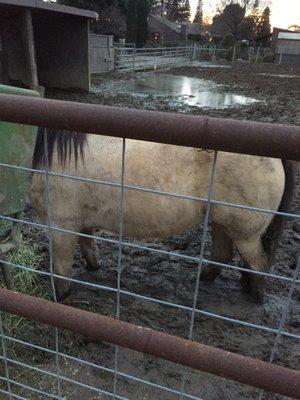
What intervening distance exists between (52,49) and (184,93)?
4.12 meters

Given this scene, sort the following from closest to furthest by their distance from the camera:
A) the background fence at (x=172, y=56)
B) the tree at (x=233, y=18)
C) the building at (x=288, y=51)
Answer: the background fence at (x=172, y=56)
the building at (x=288, y=51)
the tree at (x=233, y=18)

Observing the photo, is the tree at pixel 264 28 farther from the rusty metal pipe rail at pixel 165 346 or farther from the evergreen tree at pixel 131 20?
the rusty metal pipe rail at pixel 165 346

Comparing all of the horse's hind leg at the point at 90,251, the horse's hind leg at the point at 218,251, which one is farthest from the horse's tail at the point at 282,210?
the horse's hind leg at the point at 90,251

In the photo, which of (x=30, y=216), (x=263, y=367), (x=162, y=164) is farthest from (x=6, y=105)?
(x=30, y=216)

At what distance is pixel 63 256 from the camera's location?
2.83m

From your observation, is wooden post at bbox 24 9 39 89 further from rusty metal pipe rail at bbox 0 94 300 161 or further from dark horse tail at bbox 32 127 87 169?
rusty metal pipe rail at bbox 0 94 300 161

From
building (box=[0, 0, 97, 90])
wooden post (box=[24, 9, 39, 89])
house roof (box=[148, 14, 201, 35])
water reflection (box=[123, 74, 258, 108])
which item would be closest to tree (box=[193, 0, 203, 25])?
house roof (box=[148, 14, 201, 35])

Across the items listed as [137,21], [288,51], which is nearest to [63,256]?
[137,21]

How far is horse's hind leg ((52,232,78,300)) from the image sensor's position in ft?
9.14

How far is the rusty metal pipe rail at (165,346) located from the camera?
3.33ft

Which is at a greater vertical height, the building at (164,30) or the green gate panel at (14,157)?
the building at (164,30)

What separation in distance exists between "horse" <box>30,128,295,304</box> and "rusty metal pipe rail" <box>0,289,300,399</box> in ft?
4.35

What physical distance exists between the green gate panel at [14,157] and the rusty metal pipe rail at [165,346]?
3.74 ft

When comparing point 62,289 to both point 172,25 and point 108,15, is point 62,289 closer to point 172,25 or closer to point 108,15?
point 108,15
